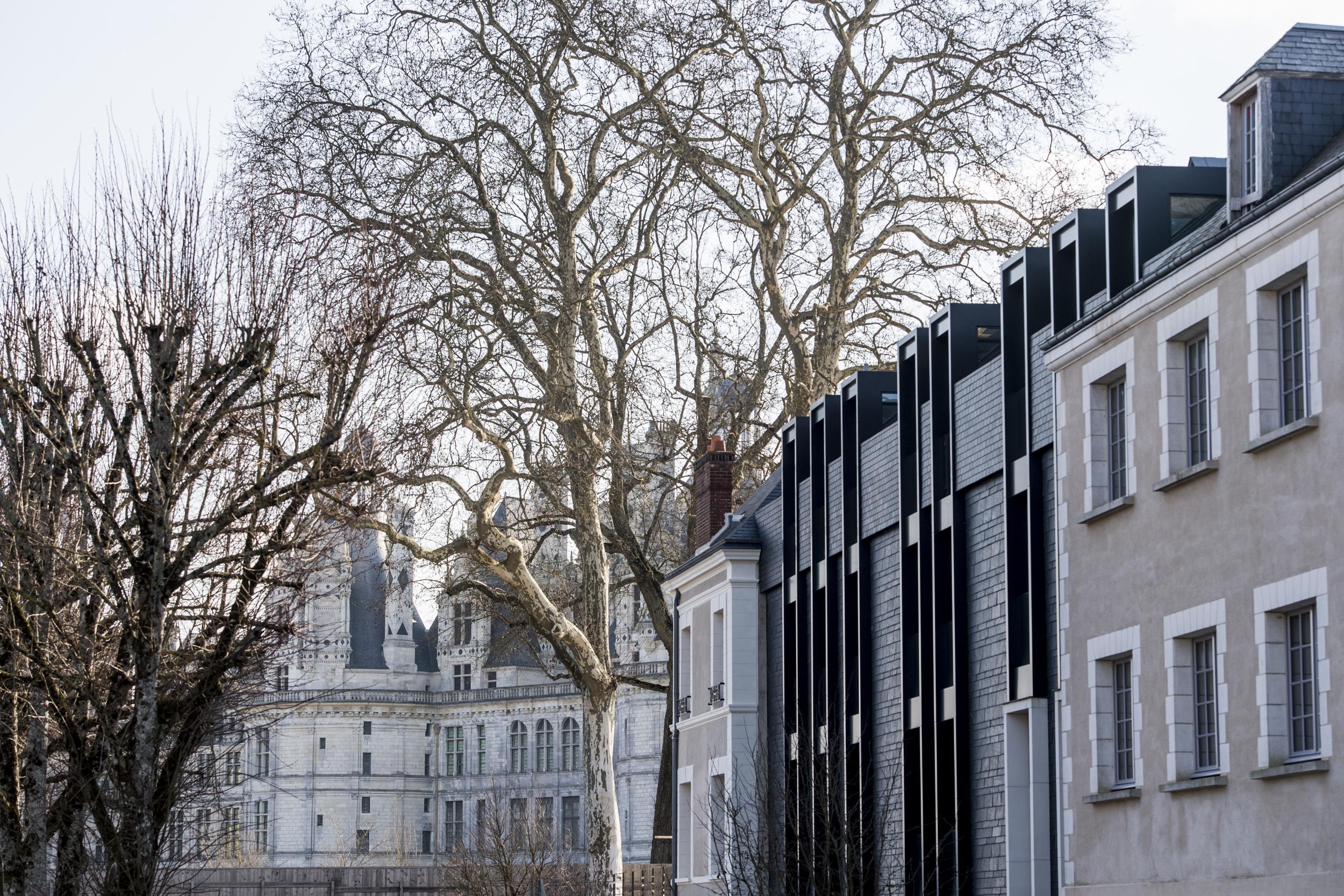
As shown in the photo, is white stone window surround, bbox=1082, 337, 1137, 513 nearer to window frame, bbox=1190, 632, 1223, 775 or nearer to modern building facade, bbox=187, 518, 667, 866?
window frame, bbox=1190, 632, 1223, 775

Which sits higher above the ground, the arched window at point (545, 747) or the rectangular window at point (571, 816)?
the arched window at point (545, 747)

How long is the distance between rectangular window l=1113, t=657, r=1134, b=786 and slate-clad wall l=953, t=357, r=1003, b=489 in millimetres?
3625

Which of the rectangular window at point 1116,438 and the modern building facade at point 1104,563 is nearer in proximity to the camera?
the modern building facade at point 1104,563

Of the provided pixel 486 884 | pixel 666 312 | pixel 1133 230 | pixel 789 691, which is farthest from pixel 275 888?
pixel 1133 230

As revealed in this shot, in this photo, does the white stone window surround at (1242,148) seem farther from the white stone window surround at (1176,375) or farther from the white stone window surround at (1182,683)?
the white stone window surround at (1182,683)

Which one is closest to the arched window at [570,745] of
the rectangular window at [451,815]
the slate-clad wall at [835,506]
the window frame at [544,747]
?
the window frame at [544,747]

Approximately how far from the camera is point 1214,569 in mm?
14523

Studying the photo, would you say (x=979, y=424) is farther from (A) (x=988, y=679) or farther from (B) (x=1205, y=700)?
(B) (x=1205, y=700)

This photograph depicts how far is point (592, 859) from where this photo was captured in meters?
34.2

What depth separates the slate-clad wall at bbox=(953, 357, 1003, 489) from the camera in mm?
19875

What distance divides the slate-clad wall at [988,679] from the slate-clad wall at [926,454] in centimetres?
115

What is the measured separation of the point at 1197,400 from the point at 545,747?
306 feet

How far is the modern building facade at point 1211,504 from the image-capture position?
13188 mm

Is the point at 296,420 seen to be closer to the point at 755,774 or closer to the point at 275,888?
the point at 755,774
